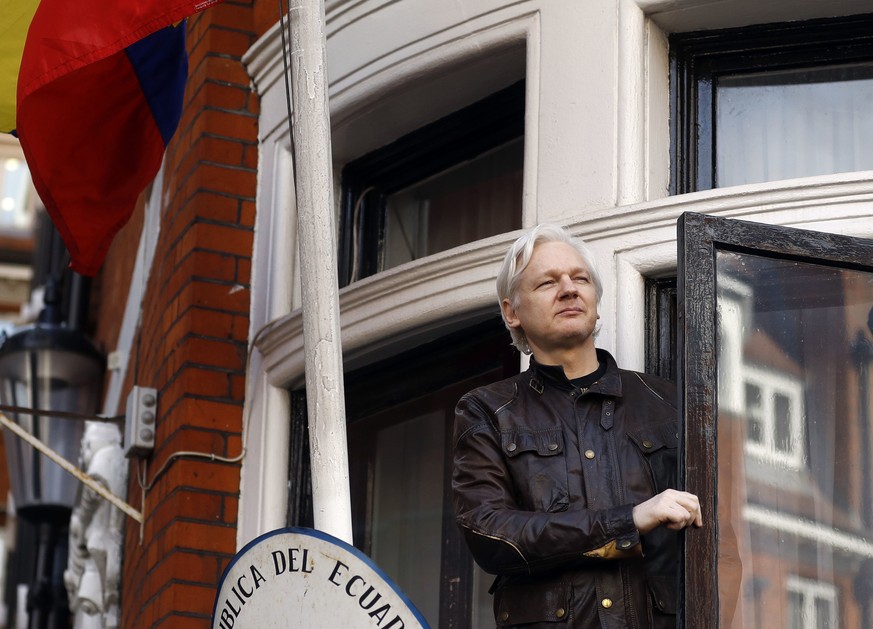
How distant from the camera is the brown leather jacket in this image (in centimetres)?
470

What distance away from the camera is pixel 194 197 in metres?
7.33

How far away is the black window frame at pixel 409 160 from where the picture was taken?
6840mm

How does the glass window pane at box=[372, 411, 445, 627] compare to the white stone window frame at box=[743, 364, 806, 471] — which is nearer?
the white stone window frame at box=[743, 364, 806, 471]

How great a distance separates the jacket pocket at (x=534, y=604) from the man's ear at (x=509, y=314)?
748mm

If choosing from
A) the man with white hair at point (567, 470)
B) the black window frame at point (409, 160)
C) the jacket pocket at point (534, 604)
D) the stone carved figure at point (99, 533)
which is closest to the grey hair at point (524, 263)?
the man with white hair at point (567, 470)

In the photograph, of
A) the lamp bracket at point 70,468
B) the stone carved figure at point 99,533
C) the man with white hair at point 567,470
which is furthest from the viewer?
the stone carved figure at point 99,533

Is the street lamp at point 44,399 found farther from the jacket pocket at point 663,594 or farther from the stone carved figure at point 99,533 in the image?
the jacket pocket at point 663,594

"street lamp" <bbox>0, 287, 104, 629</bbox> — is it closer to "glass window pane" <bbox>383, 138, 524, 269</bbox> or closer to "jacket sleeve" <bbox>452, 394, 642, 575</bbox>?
"glass window pane" <bbox>383, 138, 524, 269</bbox>

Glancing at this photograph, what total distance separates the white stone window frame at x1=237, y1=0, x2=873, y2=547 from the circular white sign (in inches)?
53.8

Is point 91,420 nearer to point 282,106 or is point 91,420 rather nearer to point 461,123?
point 282,106

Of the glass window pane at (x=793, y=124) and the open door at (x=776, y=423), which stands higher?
the glass window pane at (x=793, y=124)

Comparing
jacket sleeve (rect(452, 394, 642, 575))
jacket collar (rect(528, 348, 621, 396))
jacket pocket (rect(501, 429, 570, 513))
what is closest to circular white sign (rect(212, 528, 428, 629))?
jacket sleeve (rect(452, 394, 642, 575))

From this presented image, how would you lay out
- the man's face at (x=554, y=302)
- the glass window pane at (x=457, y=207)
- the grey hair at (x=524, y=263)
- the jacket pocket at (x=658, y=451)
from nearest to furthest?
the jacket pocket at (x=658, y=451) < the man's face at (x=554, y=302) < the grey hair at (x=524, y=263) < the glass window pane at (x=457, y=207)

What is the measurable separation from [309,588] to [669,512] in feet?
2.88
